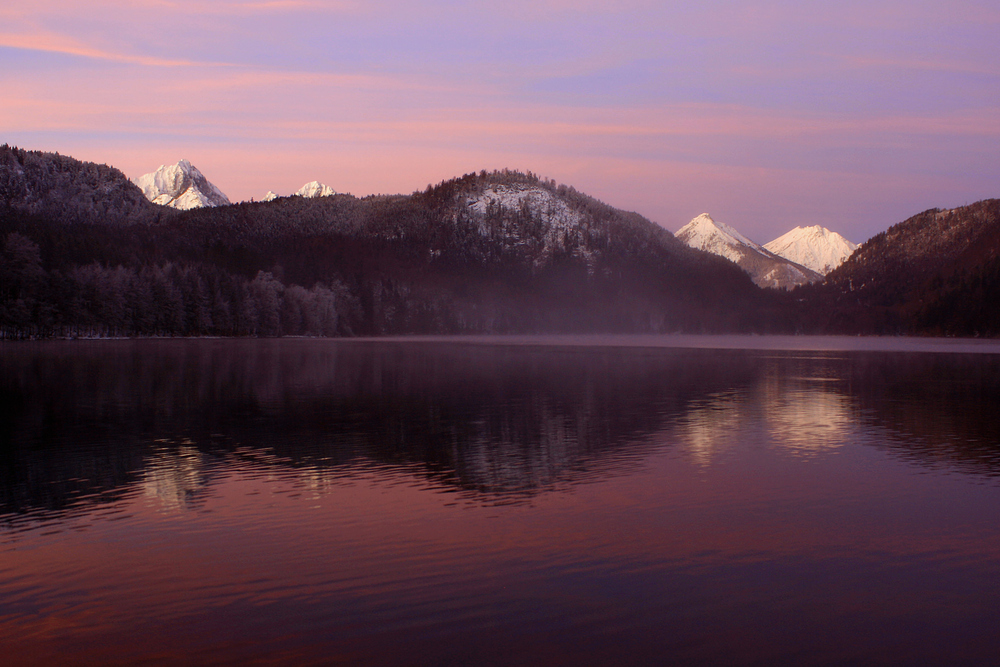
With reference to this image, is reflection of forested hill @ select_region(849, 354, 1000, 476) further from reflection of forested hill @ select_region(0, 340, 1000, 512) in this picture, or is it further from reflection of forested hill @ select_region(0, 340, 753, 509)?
reflection of forested hill @ select_region(0, 340, 753, 509)

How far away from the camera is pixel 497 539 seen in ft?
72.2

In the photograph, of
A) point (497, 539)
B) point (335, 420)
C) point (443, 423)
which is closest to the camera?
point (497, 539)

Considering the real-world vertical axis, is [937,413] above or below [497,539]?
below

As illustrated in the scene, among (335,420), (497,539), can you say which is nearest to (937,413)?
(335,420)

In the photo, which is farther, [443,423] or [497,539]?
[443,423]

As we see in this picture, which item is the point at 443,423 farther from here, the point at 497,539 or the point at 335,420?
the point at 497,539

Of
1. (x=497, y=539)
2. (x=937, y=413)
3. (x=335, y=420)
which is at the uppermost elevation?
(x=335, y=420)

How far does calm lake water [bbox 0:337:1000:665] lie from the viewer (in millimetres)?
15508

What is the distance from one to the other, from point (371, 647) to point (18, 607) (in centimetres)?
735

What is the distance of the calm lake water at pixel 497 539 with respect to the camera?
15.5 meters

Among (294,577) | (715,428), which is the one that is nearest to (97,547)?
(294,577)

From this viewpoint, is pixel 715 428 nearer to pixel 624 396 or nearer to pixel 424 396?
pixel 624 396

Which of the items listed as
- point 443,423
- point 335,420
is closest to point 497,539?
point 443,423

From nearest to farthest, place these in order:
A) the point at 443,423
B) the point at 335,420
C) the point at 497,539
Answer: the point at 497,539, the point at 443,423, the point at 335,420
